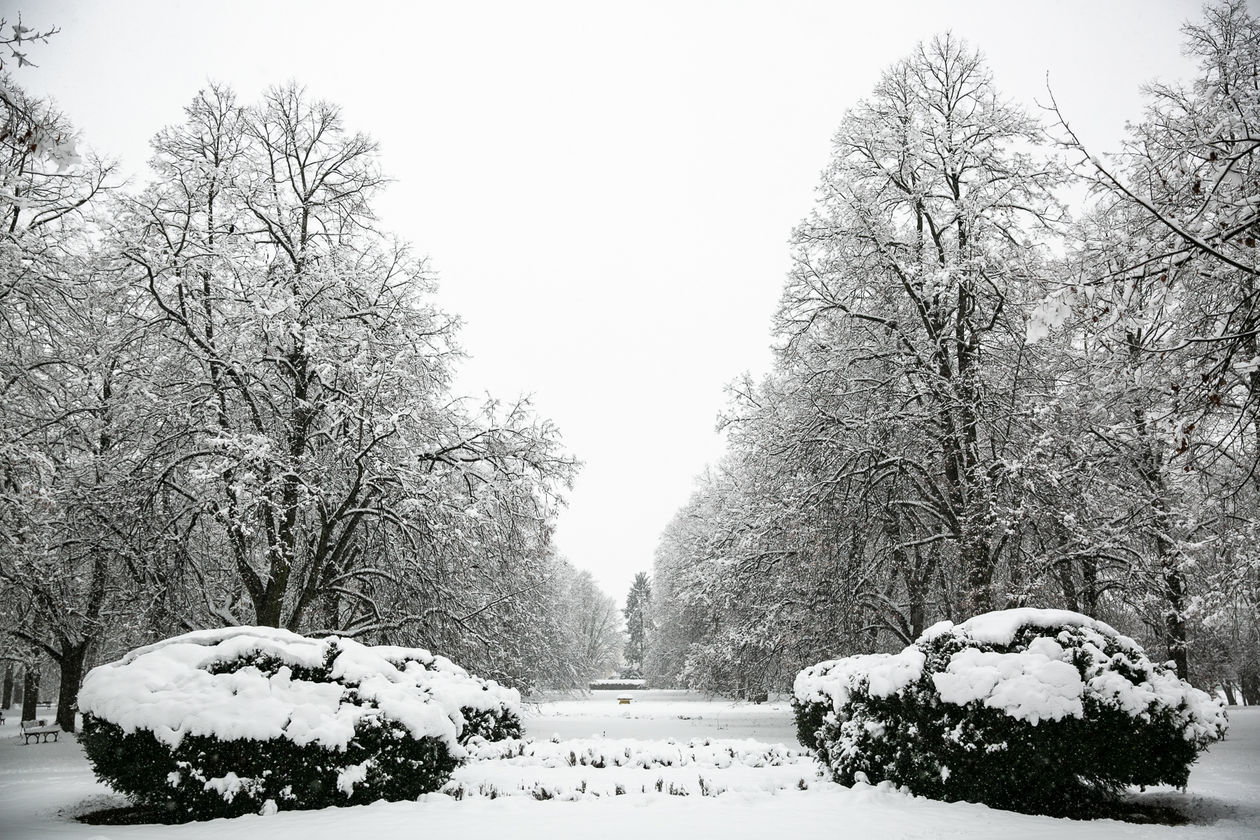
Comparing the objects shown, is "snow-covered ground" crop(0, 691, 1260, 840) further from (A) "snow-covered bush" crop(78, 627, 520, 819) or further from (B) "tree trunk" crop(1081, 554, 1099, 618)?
(B) "tree trunk" crop(1081, 554, 1099, 618)

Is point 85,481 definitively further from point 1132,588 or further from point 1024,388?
point 1132,588

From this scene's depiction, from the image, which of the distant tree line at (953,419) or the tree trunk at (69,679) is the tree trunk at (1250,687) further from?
the tree trunk at (69,679)

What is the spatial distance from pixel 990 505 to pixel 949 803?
5.38 meters

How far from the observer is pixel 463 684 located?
8.80 m

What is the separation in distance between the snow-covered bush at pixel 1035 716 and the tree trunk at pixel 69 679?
16307mm

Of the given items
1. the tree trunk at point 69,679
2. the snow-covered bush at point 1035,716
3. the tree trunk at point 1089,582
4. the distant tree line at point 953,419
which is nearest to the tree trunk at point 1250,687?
the tree trunk at point 1089,582

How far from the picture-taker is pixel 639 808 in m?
6.62

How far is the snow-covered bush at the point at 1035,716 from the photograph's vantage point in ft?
20.6

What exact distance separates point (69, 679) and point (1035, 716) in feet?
61.0

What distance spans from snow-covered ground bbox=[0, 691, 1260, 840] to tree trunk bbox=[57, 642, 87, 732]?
5527mm

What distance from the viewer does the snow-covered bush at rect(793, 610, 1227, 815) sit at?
20.6 feet

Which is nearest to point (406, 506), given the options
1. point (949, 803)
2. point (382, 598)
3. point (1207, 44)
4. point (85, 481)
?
point (382, 598)

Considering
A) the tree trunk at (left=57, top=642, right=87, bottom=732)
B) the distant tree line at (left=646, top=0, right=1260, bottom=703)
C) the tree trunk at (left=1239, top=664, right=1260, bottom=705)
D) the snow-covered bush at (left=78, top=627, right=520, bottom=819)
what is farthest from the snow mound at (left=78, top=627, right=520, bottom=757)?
the tree trunk at (left=1239, top=664, right=1260, bottom=705)

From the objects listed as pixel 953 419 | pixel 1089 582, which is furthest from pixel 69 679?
pixel 1089 582
